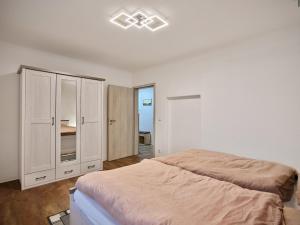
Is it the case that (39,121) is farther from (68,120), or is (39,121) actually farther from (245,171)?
(245,171)

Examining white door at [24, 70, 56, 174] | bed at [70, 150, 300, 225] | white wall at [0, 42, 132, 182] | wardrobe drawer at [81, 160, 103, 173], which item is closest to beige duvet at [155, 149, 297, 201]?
bed at [70, 150, 300, 225]

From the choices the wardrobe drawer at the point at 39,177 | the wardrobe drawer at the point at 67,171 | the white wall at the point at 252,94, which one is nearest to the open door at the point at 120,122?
the wardrobe drawer at the point at 67,171

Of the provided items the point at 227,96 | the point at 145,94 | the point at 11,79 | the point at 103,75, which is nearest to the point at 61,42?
the point at 11,79

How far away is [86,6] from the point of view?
6.57 feet

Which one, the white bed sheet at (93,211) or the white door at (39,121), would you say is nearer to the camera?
the white bed sheet at (93,211)

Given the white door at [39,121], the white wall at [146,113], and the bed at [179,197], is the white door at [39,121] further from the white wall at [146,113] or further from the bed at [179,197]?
the white wall at [146,113]

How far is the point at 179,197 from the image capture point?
4.12ft

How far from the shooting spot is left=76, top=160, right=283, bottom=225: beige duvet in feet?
3.28

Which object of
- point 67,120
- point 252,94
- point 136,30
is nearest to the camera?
point 136,30

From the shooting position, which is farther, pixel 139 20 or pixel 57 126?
pixel 57 126

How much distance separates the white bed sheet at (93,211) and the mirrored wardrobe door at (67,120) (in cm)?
179

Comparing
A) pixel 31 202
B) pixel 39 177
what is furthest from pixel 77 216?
pixel 39 177

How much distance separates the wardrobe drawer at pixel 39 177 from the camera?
2.79m

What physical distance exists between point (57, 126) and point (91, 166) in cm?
110
